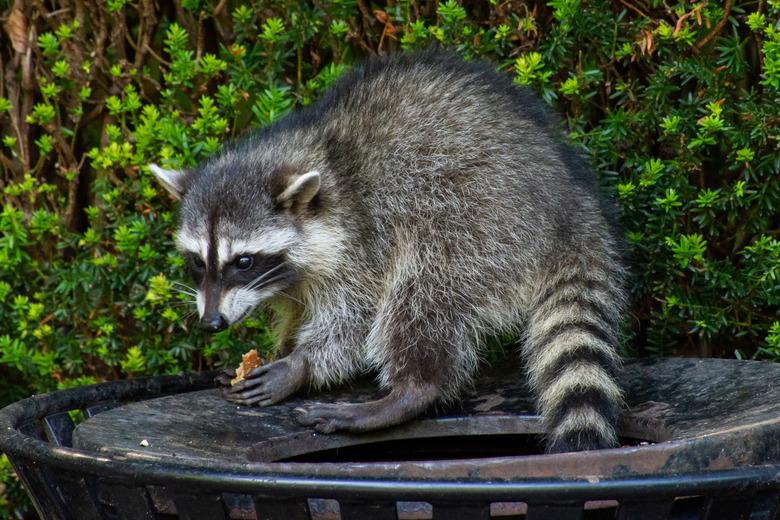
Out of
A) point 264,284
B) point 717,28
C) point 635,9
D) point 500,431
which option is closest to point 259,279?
point 264,284

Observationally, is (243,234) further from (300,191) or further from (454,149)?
(454,149)

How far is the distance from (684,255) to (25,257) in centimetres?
253

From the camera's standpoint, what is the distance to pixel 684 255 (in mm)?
2930

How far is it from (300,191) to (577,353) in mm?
981

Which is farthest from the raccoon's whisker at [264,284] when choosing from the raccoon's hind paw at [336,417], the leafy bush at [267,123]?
the leafy bush at [267,123]

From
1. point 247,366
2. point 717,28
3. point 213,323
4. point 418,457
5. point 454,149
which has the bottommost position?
→ point 418,457

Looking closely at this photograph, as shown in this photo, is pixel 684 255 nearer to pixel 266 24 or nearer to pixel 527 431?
pixel 527 431

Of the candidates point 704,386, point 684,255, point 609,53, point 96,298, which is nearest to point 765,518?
point 704,386

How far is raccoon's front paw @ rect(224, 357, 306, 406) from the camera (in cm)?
276

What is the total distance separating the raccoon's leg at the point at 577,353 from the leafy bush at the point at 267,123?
36cm

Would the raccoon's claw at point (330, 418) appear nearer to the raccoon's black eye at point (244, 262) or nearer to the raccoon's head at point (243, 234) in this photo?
the raccoon's head at point (243, 234)

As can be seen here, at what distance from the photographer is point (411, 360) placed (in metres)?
2.75

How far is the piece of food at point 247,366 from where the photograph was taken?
2881 mm

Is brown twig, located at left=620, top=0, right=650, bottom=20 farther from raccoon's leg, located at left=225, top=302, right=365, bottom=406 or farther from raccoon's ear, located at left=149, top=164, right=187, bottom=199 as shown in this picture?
raccoon's ear, located at left=149, top=164, right=187, bottom=199
